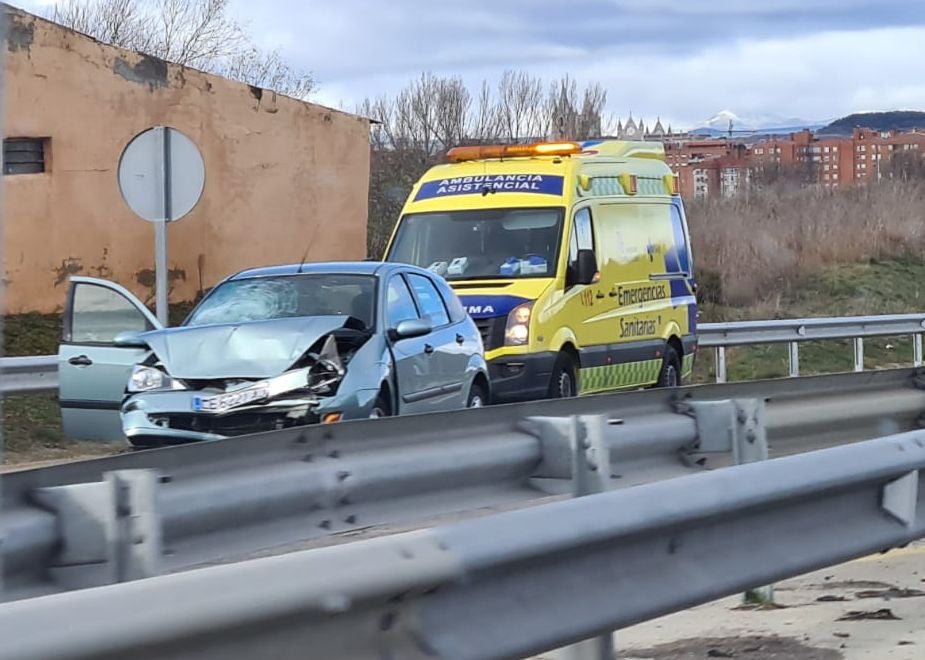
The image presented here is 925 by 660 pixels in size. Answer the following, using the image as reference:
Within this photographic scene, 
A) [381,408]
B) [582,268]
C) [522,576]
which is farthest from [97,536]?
[582,268]

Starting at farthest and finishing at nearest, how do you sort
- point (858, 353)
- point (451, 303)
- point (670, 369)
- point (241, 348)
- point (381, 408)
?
point (858, 353), point (670, 369), point (451, 303), point (381, 408), point (241, 348)

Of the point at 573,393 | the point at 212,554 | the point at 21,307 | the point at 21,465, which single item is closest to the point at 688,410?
the point at 212,554

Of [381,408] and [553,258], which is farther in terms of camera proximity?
[553,258]

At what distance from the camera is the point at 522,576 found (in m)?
3.49

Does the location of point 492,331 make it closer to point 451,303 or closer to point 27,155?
point 451,303

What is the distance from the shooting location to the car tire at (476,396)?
11840 mm

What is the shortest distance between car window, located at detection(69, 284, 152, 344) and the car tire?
261cm

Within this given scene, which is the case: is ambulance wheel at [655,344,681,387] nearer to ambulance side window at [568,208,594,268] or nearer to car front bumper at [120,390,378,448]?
ambulance side window at [568,208,594,268]

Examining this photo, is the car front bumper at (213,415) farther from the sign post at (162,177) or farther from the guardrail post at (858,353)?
the guardrail post at (858,353)

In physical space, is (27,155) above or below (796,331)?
above

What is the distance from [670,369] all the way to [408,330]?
302 inches

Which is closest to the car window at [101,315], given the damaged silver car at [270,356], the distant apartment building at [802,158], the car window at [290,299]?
the damaged silver car at [270,356]

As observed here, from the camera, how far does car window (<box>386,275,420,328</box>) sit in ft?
34.4

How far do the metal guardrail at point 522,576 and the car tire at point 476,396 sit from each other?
6.84 m
